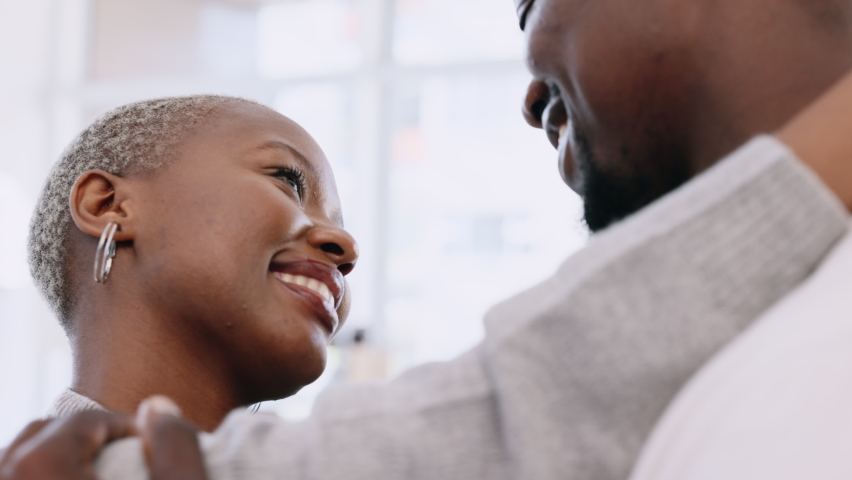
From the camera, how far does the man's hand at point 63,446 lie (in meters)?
0.59

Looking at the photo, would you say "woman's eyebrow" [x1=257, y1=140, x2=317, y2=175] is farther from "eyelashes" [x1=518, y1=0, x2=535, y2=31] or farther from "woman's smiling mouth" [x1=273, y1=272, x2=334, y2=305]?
"eyelashes" [x1=518, y1=0, x2=535, y2=31]

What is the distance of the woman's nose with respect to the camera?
1.15 metres

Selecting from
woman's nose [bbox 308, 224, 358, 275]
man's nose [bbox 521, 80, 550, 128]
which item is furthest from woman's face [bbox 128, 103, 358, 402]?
man's nose [bbox 521, 80, 550, 128]

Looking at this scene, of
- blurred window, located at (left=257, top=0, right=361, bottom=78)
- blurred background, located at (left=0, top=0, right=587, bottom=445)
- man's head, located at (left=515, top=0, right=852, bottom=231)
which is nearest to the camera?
man's head, located at (left=515, top=0, right=852, bottom=231)

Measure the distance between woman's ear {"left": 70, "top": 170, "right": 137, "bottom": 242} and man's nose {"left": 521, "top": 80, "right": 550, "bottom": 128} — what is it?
556mm

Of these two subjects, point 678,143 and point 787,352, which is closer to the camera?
point 787,352

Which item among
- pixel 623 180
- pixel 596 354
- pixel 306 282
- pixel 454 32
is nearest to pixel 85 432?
pixel 596 354

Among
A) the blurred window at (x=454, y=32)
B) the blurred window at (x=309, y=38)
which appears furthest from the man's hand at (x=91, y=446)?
the blurred window at (x=309, y=38)

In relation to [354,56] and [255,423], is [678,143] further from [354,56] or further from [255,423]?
[354,56]

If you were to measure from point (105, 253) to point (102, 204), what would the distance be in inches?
3.3

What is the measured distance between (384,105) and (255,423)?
12.7 feet

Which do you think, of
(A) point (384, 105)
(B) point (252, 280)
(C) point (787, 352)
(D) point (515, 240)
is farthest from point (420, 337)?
(C) point (787, 352)

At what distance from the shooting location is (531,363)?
0.56 m

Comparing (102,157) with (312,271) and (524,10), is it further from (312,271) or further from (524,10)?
(524,10)
